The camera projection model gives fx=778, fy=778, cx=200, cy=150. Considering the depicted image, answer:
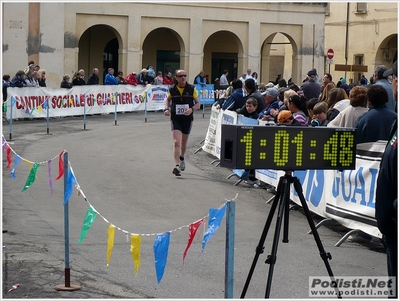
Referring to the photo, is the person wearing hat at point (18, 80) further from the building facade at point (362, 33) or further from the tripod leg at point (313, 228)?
the building facade at point (362, 33)

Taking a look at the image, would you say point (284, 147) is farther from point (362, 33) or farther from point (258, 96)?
point (362, 33)

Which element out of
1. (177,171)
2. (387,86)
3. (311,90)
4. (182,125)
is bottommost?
(177,171)

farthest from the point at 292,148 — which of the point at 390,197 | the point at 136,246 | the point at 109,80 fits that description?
the point at 109,80

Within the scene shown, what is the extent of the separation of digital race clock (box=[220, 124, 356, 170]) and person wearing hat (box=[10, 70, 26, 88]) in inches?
794

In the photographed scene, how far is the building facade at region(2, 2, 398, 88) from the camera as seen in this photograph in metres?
34.9

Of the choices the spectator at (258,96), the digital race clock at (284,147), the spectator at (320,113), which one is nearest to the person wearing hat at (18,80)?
the spectator at (258,96)

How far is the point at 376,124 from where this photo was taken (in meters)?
9.55

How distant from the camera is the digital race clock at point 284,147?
5.88 meters

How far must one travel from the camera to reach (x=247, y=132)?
5.92m

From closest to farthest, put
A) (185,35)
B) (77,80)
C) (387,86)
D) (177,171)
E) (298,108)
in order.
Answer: (298,108) → (387,86) → (177,171) → (77,80) → (185,35)

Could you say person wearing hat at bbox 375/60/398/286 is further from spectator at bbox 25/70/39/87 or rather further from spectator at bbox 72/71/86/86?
spectator at bbox 72/71/86/86

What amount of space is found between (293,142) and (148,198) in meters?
6.44

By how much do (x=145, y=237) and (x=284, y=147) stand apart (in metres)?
3.74

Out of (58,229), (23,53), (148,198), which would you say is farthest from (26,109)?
(58,229)
